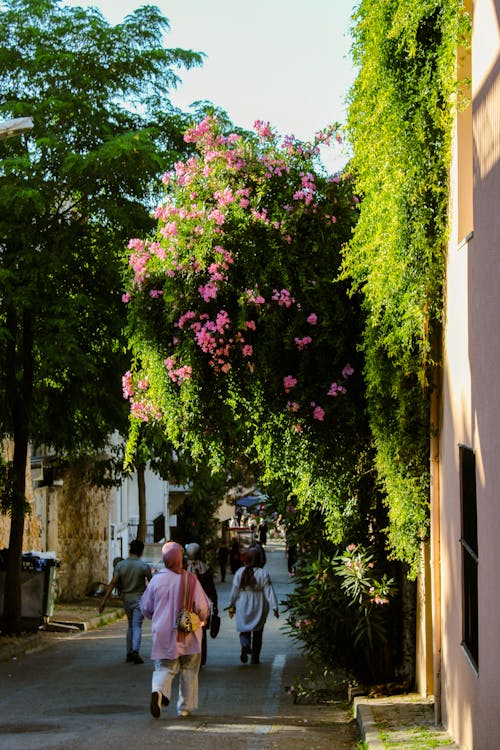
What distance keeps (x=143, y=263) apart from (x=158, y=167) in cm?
614

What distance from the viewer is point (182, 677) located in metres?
11.9

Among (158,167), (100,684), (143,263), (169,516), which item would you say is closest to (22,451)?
(158,167)

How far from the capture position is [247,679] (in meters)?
15.9

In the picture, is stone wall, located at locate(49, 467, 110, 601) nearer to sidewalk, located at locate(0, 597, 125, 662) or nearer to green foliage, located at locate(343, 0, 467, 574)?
sidewalk, located at locate(0, 597, 125, 662)

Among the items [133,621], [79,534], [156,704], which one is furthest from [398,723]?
[79,534]

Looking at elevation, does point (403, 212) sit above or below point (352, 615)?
above

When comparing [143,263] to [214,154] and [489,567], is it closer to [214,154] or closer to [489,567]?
[214,154]

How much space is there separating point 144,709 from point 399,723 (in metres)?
3.30

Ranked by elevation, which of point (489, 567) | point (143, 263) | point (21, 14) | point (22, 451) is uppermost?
point (21, 14)

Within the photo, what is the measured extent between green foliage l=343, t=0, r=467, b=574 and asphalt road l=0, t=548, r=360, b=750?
2.05 m

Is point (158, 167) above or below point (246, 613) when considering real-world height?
above

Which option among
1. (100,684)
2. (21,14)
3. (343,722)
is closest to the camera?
(343,722)

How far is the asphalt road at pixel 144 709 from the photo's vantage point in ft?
33.9

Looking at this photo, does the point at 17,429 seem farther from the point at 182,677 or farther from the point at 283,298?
the point at 182,677
